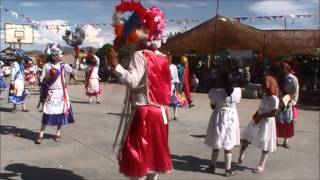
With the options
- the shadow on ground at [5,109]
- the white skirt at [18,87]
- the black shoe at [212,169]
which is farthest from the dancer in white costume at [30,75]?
the black shoe at [212,169]

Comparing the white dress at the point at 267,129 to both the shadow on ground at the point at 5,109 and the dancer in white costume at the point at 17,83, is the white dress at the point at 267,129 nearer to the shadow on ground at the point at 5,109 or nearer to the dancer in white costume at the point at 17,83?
the dancer in white costume at the point at 17,83

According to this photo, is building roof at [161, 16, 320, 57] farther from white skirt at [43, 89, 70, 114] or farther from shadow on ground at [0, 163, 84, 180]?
shadow on ground at [0, 163, 84, 180]

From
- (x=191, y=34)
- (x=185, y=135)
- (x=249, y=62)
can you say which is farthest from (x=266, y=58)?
(x=185, y=135)

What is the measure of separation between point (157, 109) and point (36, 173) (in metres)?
2.56

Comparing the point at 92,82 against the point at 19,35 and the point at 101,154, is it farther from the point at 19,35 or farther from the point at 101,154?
the point at 19,35

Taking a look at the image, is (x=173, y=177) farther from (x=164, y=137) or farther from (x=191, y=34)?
(x=191, y=34)

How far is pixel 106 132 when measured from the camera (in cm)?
984

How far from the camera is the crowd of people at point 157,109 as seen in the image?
476 cm

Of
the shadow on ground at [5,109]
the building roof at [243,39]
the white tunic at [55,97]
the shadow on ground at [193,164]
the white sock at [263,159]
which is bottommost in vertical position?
the shadow on ground at [193,164]

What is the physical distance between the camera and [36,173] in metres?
6.58

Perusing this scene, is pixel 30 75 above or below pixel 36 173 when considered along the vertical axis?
above

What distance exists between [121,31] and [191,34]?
1828 centimetres

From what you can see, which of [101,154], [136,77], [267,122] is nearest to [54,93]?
[101,154]

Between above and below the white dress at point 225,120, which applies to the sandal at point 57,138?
below
